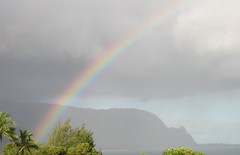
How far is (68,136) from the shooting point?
119688mm

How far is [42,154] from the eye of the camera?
9712cm

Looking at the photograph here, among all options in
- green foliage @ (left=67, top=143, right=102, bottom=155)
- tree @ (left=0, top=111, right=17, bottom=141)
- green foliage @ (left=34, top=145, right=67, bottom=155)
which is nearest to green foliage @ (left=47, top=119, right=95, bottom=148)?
green foliage @ (left=67, top=143, right=102, bottom=155)

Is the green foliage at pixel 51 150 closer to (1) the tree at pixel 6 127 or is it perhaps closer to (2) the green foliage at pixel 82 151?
(2) the green foliage at pixel 82 151

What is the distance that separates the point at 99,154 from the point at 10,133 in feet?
103

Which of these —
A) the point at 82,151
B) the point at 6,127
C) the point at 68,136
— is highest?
the point at 68,136

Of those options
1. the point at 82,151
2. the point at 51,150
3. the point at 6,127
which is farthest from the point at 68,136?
the point at 6,127

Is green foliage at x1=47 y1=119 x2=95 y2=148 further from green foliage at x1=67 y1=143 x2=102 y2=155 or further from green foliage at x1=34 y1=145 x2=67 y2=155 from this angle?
green foliage at x1=34 y1=145 x2=67 y2=155

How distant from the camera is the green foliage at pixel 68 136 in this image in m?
116

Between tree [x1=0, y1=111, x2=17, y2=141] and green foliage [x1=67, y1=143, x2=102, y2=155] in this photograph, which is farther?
green foliage [x1=67, y1=143, x2=102, y2=155]

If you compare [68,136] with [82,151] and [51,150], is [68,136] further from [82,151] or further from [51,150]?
[51,150]

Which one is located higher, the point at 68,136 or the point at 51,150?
the point at 68,136

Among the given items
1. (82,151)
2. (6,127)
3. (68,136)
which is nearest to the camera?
(6,127)

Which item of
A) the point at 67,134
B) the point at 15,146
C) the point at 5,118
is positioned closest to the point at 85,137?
the point at 67,134

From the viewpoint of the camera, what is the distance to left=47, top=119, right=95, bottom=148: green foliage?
11644 cm
